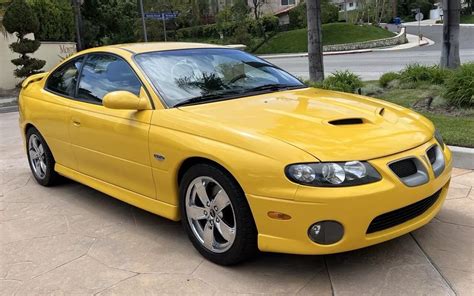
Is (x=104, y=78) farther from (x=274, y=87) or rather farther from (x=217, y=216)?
(x=217, y=216)

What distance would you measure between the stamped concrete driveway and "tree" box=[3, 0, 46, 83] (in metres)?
12.1

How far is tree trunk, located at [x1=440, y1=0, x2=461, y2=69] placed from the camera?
377 inches

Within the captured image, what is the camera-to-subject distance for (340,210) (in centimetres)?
296

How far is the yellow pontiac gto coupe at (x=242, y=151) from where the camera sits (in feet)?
9.95

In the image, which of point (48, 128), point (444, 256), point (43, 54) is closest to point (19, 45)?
point (43, 54)

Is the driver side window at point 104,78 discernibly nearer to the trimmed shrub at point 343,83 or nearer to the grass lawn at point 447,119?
the grass lawn at point 447,119

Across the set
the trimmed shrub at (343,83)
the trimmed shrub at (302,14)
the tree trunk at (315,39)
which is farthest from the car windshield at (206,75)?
the trimmed shrub at (302,14)

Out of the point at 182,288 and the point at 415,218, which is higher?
the point at 415,218

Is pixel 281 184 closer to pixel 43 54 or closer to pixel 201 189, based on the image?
pixel 201 189

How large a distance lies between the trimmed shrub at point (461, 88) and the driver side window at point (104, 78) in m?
5.18

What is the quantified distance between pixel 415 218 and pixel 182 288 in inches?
62.1

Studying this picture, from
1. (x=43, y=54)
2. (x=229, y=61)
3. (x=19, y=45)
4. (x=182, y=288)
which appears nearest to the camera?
(x=182, y=288)

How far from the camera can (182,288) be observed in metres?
3.29

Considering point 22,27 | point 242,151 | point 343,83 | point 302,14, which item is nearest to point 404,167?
point 242,151
